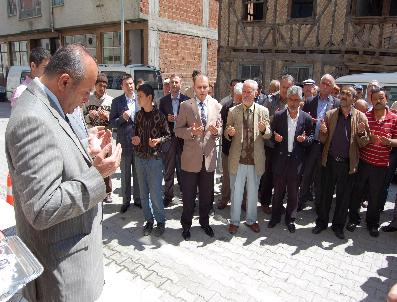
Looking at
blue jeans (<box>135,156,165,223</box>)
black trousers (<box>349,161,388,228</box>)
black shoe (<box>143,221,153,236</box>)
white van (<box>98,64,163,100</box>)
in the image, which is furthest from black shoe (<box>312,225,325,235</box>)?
white van (<box>98,64,163,100</box>)

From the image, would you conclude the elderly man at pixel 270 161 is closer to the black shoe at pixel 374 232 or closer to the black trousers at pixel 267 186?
the black trousers at pixel 267 186

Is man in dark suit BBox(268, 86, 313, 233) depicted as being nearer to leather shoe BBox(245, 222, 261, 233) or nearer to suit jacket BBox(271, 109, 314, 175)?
suit jacket BBox(271, 109, 314, 175)

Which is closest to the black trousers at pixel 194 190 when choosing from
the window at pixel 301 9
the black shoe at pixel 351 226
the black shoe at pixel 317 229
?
the black shoe at pixel 317 229

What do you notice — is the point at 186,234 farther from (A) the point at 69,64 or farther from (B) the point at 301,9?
(B) the point at 301,9

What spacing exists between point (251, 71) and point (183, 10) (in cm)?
677

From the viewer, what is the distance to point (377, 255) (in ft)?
14.4

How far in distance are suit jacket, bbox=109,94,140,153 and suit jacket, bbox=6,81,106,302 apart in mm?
3497

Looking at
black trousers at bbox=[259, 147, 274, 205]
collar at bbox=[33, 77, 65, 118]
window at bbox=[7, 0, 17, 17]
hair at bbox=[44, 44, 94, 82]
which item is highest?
window at bbox=[7, 0, 17, 17]

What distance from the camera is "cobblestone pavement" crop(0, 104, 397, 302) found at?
3535 millimetres

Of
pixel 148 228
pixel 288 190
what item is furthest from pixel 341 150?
pixel 148 228

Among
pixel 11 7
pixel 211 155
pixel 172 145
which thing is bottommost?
pixel 172 145

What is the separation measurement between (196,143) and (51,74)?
2.88m

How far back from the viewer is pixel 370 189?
4.88 m

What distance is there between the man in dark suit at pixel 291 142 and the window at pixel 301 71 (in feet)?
31.7
